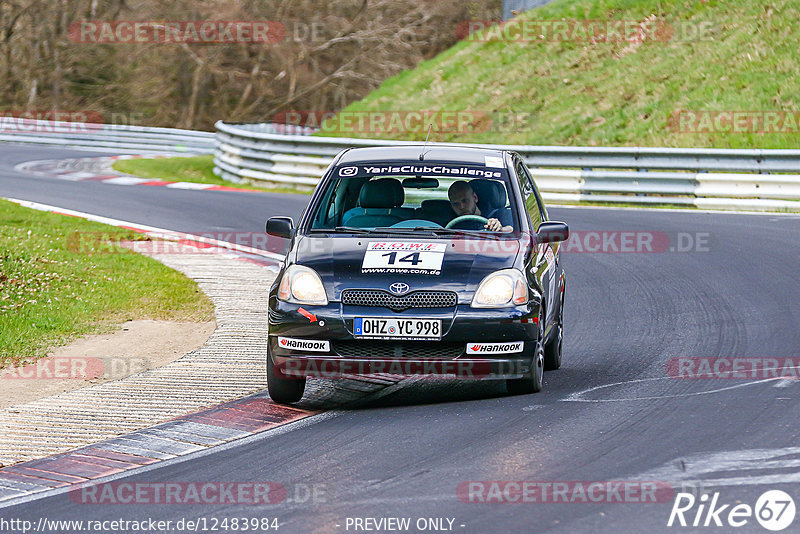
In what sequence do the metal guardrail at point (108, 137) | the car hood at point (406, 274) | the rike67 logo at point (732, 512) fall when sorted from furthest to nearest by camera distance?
the metal guardrail at point (108, 137) < the car hood at point (406, 274) < the rike67 logo at point (732, 512)

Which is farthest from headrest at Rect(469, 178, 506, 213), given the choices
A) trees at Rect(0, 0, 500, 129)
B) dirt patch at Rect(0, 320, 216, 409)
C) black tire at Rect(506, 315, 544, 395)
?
trees at Rect(0, 0, 500, 129)

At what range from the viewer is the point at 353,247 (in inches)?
315

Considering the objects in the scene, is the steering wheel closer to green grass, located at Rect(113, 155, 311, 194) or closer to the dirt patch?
the dirt patch

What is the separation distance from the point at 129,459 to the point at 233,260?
8.03 metres

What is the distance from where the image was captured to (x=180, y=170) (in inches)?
1129

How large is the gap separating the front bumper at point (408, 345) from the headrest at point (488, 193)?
128 cm

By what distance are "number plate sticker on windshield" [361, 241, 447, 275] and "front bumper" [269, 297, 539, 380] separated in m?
0.29

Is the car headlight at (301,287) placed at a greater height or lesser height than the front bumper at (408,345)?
greater

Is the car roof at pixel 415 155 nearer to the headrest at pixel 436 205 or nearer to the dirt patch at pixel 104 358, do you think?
the headrest at pixel 436 205

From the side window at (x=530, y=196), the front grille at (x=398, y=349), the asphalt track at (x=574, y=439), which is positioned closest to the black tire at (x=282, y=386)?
the asphalt track at (x=574, y=439)

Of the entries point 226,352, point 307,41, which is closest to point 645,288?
point 226,352

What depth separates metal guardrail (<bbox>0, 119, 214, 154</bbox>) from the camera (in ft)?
112

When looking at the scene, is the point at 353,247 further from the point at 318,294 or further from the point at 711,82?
the point at 711,82

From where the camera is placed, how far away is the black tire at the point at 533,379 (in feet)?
25.5
